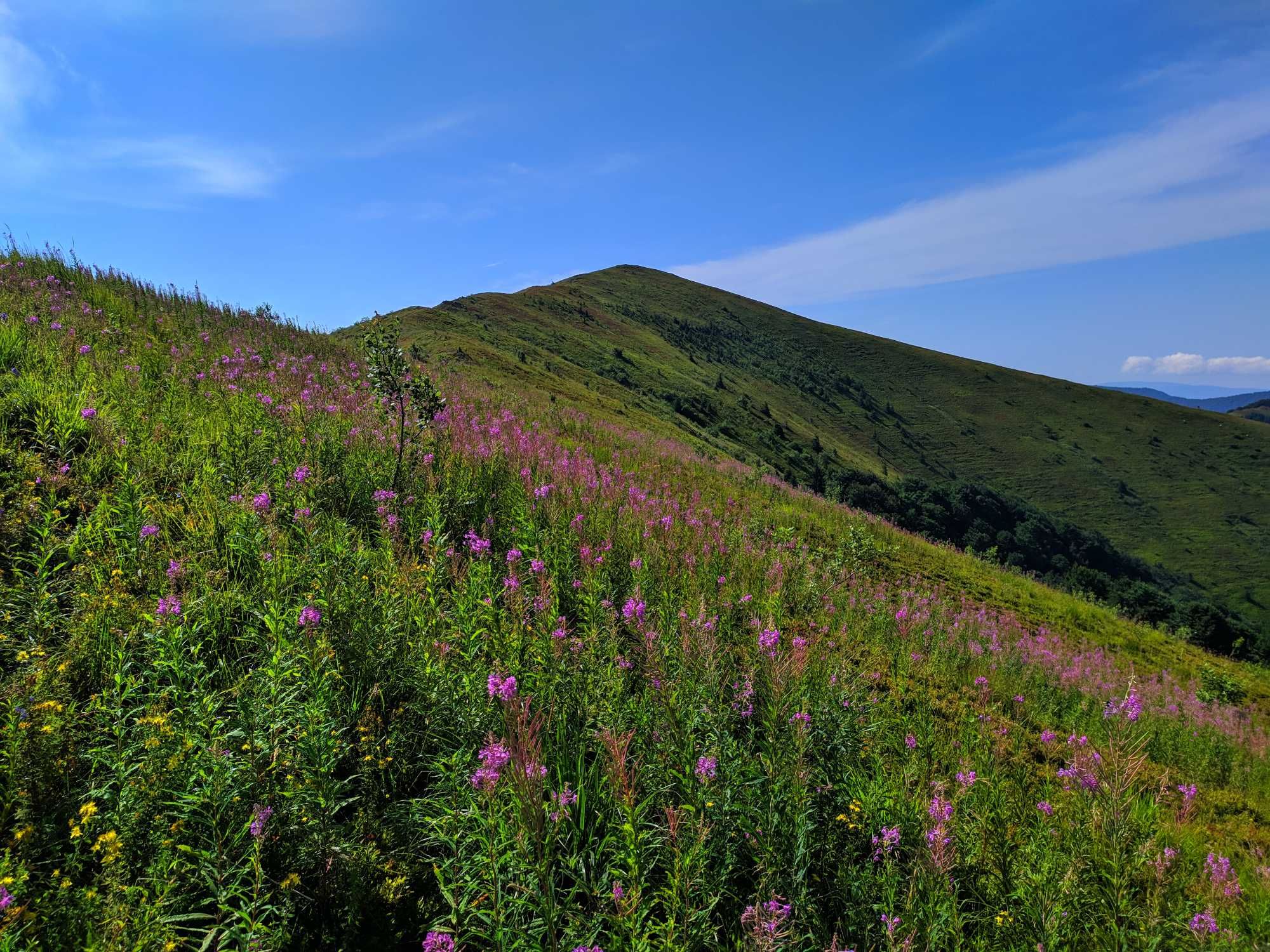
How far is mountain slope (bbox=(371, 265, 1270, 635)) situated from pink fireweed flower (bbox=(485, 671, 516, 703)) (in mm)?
37683

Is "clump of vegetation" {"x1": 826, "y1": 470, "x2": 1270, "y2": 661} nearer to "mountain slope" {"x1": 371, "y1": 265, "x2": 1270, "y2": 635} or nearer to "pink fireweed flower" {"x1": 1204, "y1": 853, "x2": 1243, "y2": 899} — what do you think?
"mountain slope" {"x1": 371, "y1": 265, "x2": 1270, "y2": 635}

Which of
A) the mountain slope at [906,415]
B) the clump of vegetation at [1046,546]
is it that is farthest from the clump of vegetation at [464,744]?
the clump of vegetation at [1046,546]

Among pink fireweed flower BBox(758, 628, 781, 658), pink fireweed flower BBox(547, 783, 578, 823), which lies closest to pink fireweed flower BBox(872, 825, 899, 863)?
pink fireweed flower BBox(758, 628, 781, 658)

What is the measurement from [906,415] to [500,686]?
351 feet

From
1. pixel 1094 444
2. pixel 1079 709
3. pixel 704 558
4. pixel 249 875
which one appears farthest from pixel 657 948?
pixel 1094 444

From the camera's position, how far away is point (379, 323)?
6.58 metres

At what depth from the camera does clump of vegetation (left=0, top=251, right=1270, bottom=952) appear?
210 centimetres

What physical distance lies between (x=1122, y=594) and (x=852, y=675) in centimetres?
4777

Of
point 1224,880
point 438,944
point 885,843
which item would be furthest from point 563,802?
point 1224,880

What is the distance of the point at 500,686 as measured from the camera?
8.79 ft

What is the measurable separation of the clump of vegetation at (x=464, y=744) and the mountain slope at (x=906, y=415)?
116 ft

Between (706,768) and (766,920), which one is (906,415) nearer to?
(706,768)

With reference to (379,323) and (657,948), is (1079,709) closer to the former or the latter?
(657,948)

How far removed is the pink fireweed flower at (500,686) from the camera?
2598 millimetres
